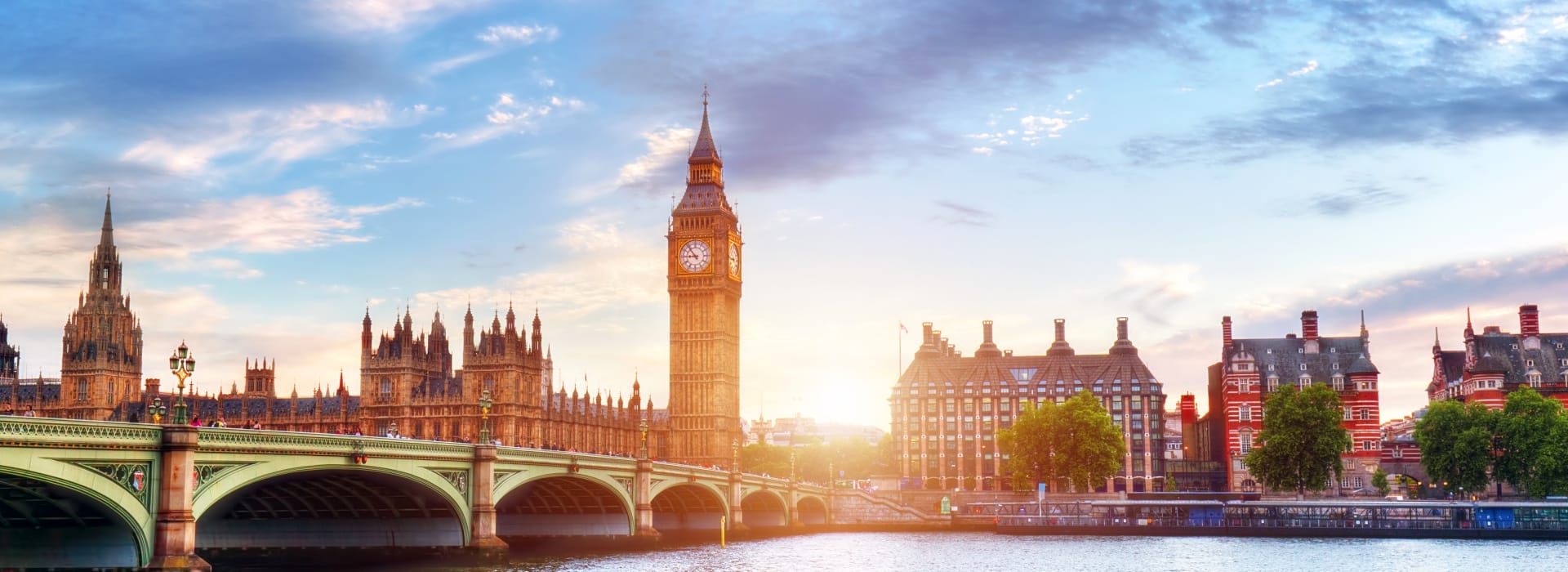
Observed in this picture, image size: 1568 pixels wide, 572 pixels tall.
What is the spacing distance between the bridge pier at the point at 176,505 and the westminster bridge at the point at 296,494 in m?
0.04

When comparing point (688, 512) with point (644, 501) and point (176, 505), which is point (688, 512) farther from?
point (176, 505)

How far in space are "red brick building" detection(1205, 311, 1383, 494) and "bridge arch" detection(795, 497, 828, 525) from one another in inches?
1773

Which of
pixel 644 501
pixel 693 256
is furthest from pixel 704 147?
pixel 644 501

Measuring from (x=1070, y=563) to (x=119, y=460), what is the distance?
57.8 meters

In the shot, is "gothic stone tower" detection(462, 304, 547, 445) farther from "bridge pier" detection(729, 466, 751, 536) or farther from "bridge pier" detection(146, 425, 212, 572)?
"bridge pier" detection(146, 425, 212, 572)

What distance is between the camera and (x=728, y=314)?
611ft

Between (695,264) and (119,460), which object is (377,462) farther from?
(695,264)

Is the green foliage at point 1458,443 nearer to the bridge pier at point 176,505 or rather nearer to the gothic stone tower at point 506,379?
the gothic stone tower at point 506,379

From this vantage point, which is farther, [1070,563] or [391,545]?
[1070,563]

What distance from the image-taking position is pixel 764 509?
5512 inches

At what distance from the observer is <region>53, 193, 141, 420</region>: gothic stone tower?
15838cm

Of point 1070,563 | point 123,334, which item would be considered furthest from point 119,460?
point 123,334

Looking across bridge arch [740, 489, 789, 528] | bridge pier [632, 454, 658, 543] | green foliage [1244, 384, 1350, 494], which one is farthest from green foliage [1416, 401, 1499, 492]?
bridge pier [632, 454, 658, 543]

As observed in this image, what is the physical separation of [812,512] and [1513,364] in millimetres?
72751
